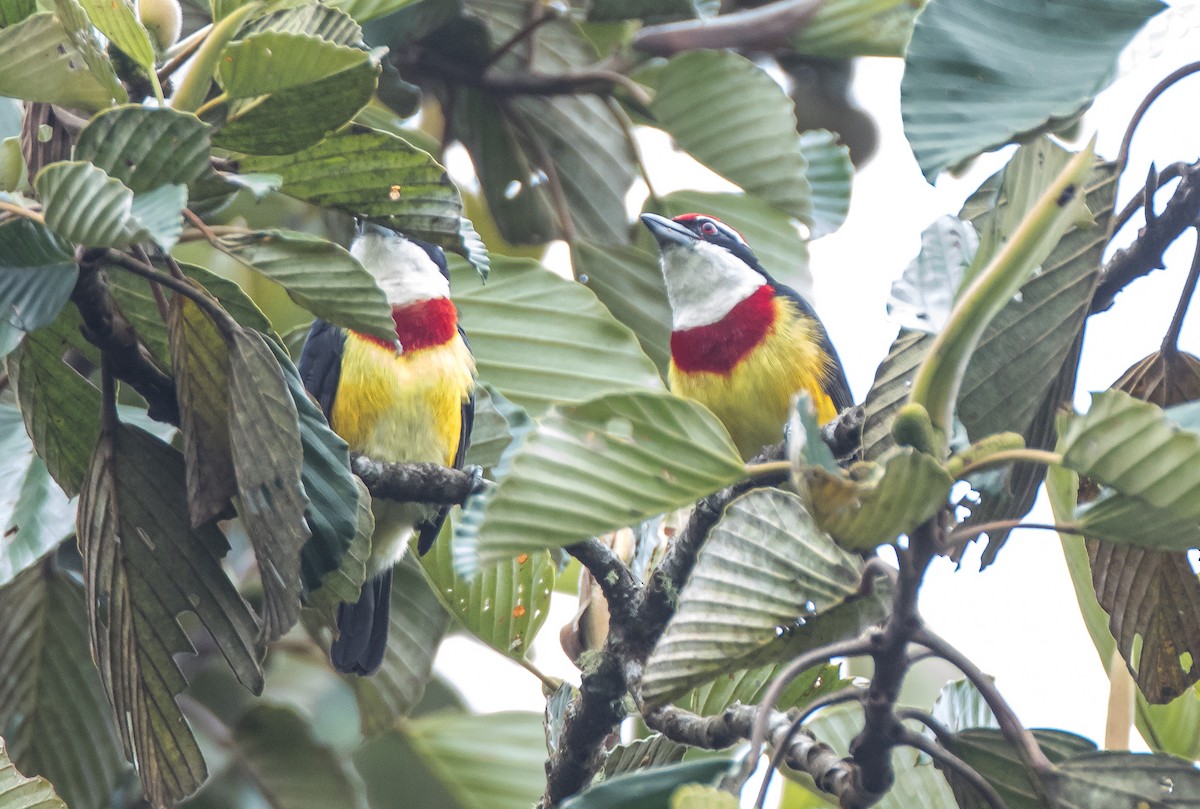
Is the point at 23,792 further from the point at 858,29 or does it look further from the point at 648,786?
the point at 858,29

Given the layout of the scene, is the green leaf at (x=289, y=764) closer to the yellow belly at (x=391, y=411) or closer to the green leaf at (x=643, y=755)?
the yellow belly at (x=391, y=411)

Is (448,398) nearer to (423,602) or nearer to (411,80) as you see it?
(423,602)

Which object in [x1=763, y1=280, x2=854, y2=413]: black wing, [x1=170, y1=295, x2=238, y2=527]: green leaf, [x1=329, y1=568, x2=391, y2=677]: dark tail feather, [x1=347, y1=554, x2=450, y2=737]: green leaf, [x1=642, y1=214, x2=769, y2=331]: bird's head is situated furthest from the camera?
[x1=642, y1=214, x2=769, y2=331]: bird's head

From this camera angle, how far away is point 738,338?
2.80 meters

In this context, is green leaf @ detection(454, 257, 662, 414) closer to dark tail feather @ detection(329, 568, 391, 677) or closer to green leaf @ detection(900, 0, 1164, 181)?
dark tail feather @ detection(329, 568, 391, 677)

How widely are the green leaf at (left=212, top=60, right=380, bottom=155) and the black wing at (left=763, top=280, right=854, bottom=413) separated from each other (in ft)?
5.26

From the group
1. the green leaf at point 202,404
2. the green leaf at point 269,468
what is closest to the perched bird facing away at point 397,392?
the green leaf at point 202,404

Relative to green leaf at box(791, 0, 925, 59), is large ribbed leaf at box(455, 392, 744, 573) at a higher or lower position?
lower

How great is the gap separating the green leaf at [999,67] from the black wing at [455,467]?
1118mm

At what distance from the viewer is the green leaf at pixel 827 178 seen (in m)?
3.12

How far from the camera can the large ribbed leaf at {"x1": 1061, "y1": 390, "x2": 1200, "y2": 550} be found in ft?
3.27

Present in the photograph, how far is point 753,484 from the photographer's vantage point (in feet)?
6.59

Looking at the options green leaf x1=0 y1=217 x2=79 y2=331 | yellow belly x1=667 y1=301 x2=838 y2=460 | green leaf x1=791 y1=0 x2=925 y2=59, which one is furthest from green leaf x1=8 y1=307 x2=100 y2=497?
Result: green leaf x1=791 y1=0 x2=925 y2=59

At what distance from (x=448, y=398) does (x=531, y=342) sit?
0.90ft
